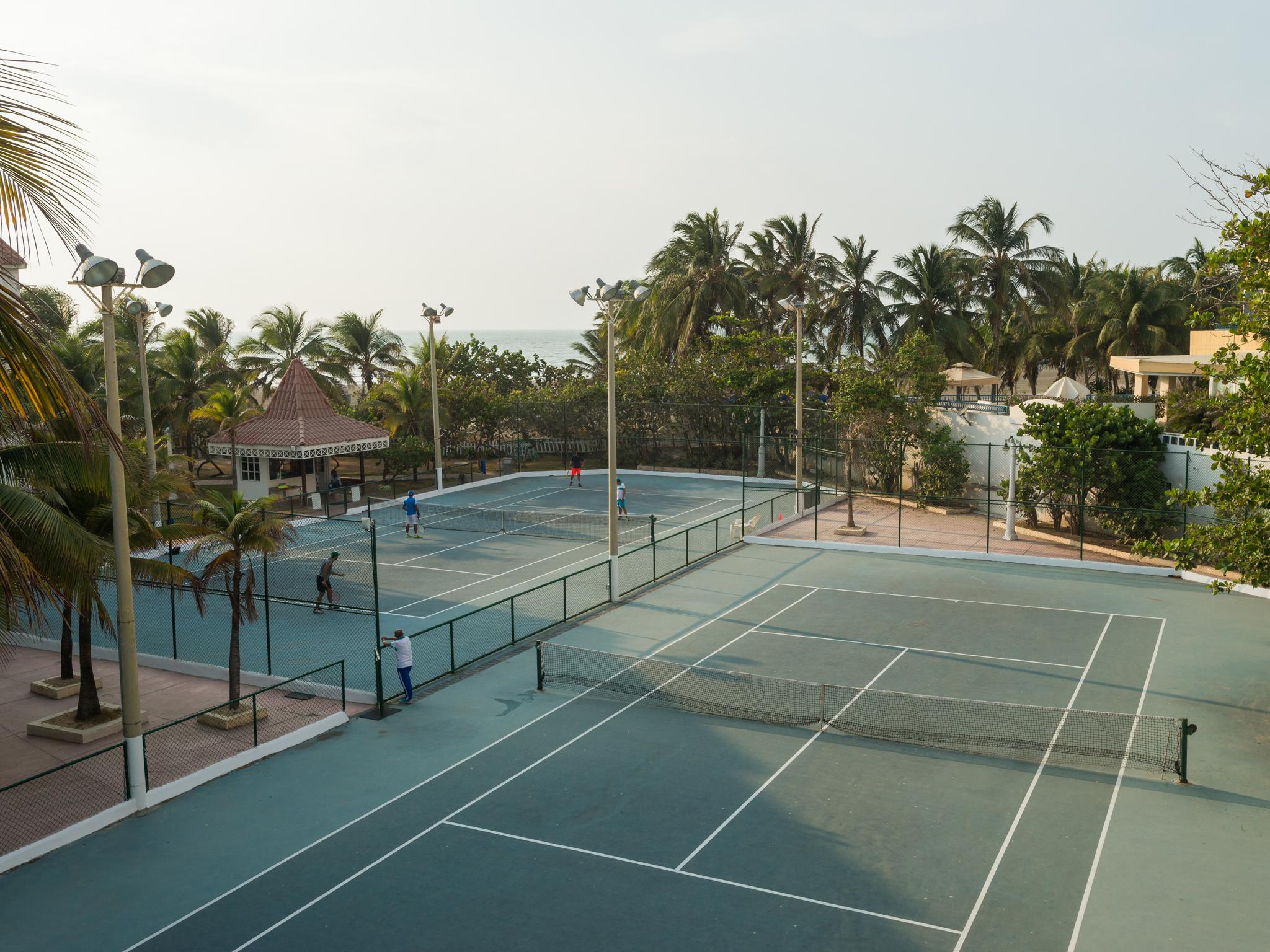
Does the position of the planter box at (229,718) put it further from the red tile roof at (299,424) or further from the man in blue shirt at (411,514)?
the red tile roof at (299,424)

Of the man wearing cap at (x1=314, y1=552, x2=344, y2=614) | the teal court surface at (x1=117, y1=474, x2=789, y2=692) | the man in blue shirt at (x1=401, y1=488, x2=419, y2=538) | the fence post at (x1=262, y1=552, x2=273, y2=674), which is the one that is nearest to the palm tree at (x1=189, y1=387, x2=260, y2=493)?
the teal court surface at (x1=117, y1=474, x2=789, y2=692)

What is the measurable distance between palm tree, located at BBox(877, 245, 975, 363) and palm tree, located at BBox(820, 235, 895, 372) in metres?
0.74

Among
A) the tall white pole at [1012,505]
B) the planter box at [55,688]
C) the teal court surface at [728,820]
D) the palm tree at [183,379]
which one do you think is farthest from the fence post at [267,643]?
the palm tree at [183,379]

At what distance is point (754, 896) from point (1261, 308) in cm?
1137

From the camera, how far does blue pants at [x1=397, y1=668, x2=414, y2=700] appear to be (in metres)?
18.3

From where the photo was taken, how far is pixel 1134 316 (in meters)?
55.0

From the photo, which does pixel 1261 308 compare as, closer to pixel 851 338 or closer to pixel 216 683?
pixel 216 683

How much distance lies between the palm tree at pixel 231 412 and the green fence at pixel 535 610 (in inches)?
705

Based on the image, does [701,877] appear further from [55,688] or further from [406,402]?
[406,402]

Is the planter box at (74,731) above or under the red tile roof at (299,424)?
under

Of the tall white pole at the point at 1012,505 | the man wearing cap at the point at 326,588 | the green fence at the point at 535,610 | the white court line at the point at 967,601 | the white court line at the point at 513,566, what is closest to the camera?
the green fence at the point at 535,610

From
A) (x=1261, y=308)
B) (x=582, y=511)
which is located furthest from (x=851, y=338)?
(x=1261, y=308)

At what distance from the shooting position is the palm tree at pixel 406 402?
48125 millimetres

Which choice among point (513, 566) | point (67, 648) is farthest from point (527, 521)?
point (67, 648)
